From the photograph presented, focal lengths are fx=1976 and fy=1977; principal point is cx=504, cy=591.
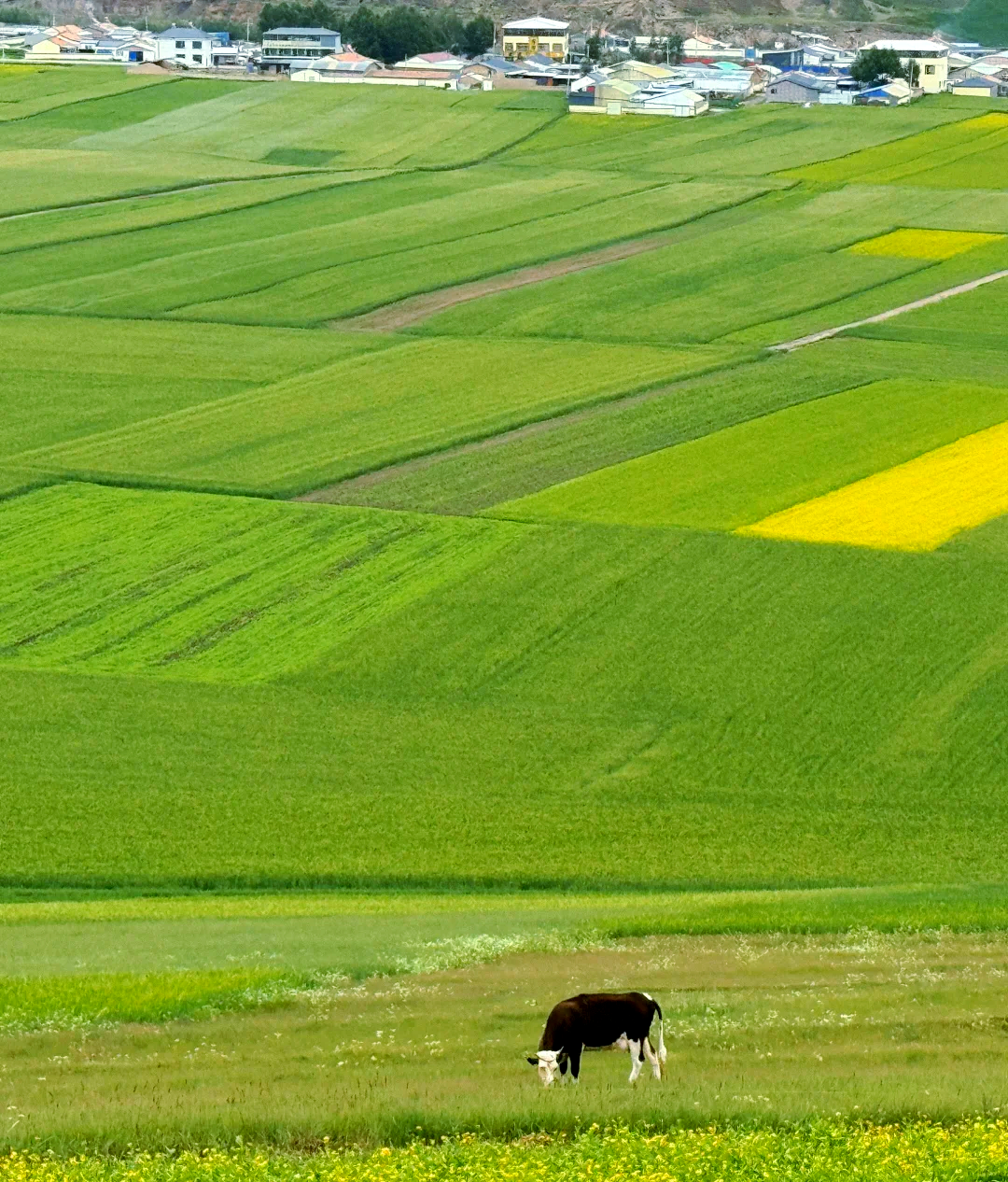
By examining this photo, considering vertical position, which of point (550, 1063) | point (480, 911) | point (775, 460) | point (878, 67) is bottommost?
point (775, 460)

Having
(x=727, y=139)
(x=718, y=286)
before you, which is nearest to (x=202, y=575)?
(x=718, y=286)

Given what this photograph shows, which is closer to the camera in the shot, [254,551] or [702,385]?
[254,551]

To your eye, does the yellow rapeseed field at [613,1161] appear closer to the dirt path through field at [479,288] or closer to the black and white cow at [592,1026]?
the black and white cow at [592,1026]

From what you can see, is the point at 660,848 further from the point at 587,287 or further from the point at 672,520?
the point at 587,287

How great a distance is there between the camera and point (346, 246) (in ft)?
347

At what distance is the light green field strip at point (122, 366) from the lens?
6894cm

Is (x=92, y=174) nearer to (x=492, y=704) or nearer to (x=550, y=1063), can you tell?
(x=492, y=704)

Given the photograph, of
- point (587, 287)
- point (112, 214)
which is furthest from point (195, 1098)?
point (112, 214)

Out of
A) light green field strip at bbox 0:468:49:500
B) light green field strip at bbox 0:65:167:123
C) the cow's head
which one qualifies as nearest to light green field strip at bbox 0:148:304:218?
light green field strip at bbox 0:65:167:123

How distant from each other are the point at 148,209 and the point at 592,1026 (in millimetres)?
107825

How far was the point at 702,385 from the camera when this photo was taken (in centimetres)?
7481

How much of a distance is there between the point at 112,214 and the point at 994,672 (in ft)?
276

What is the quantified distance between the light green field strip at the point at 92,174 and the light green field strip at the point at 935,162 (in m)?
38.5

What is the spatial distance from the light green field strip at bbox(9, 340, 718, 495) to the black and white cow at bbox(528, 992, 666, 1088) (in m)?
43.0
